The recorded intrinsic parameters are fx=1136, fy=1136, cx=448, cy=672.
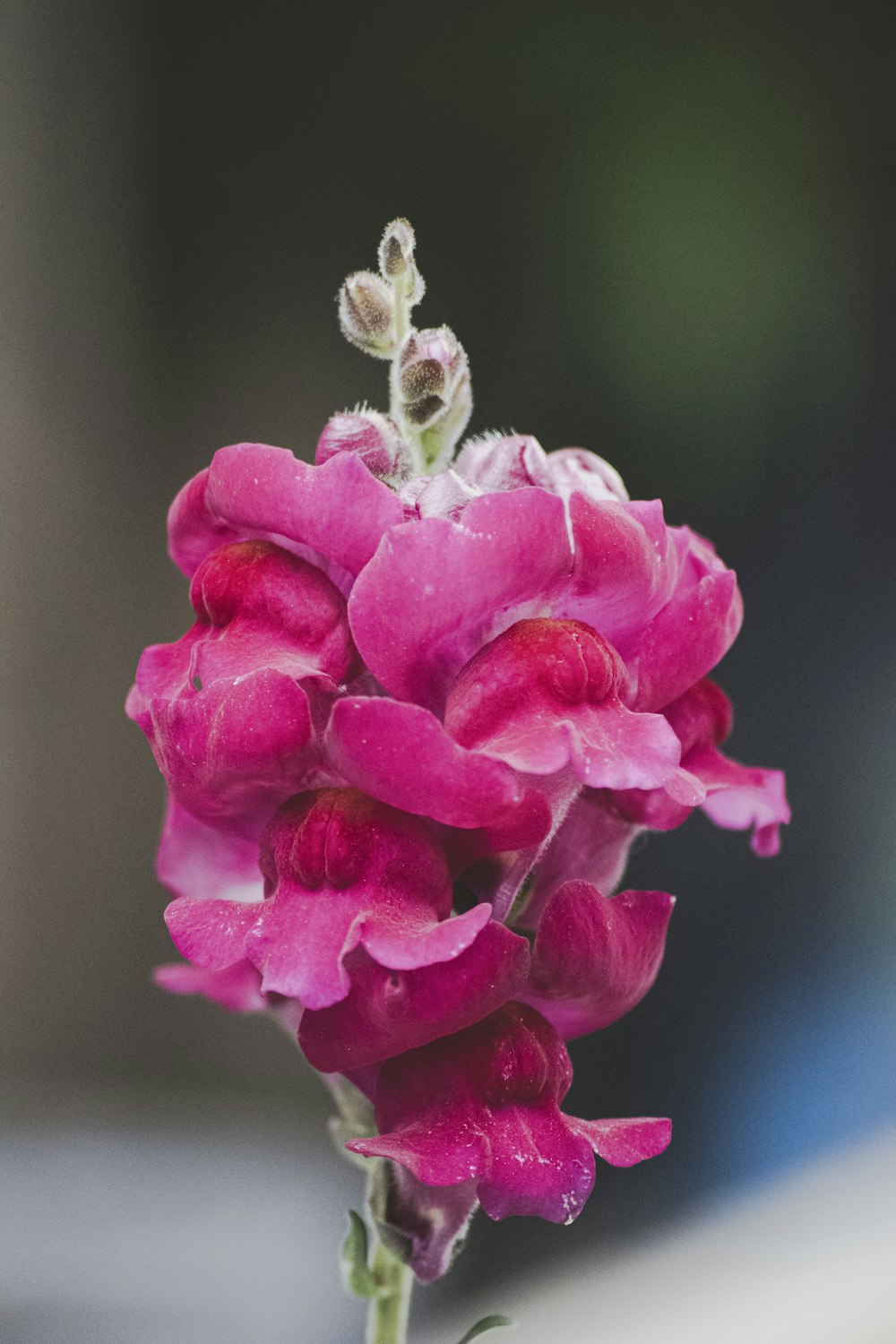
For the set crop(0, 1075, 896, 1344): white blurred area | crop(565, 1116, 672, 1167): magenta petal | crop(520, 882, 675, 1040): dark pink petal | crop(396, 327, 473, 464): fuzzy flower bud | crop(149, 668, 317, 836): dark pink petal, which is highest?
crop(396, 327, 473, 464): fuzzy flower bud

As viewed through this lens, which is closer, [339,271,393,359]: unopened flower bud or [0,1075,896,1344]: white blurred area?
[339,271,393,359]: unopened flower bud

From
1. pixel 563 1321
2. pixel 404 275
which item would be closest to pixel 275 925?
pixel 404 275

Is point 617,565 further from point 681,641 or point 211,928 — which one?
point 211,928

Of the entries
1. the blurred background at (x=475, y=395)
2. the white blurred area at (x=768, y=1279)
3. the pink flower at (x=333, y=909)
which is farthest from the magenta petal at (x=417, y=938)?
the blurred background at (x=475, y=395)

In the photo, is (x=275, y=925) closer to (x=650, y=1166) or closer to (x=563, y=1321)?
(x=563, y=1321)

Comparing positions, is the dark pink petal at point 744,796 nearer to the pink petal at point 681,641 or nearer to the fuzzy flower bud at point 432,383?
the pink petal at point 681,641

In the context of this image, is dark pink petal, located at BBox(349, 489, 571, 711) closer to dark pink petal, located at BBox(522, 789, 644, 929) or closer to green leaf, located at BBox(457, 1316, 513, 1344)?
dark pink petal, located at BBox(522, 789, 644, 929)

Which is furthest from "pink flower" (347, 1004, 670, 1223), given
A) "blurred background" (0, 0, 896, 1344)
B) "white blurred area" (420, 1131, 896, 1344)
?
"blurred background" (0, 0, 896, 1344)
